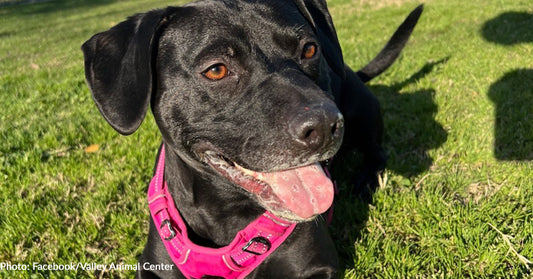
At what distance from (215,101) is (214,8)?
1.95 ft

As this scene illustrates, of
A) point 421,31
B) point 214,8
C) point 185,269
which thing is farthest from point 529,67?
point 185,269

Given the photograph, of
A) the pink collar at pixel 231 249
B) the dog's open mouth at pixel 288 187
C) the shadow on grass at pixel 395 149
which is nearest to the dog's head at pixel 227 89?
the dog's open mouth at pixel 288 187

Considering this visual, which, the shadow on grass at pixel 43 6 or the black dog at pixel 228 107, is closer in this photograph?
the black dog at pixel 228 107

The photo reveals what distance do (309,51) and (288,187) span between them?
0.88 metres

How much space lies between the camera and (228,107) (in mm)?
2301

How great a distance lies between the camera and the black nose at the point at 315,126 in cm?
193

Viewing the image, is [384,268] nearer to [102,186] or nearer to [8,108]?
[102,186]

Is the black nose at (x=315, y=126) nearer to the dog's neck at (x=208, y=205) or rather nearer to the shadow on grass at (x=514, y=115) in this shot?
the dog's neck at (x=208, y=205)

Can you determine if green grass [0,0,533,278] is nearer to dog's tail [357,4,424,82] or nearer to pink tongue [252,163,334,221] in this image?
dog's tail [357,4,424,82]

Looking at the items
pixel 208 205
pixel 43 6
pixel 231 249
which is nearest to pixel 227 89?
pixel 208 205

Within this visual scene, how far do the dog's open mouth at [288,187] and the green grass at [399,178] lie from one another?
2.62 ft

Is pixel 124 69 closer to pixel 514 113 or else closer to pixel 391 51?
pixel 391 51

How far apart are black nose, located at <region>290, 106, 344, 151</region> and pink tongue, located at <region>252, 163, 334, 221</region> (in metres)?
0.33

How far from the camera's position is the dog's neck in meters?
2.55
